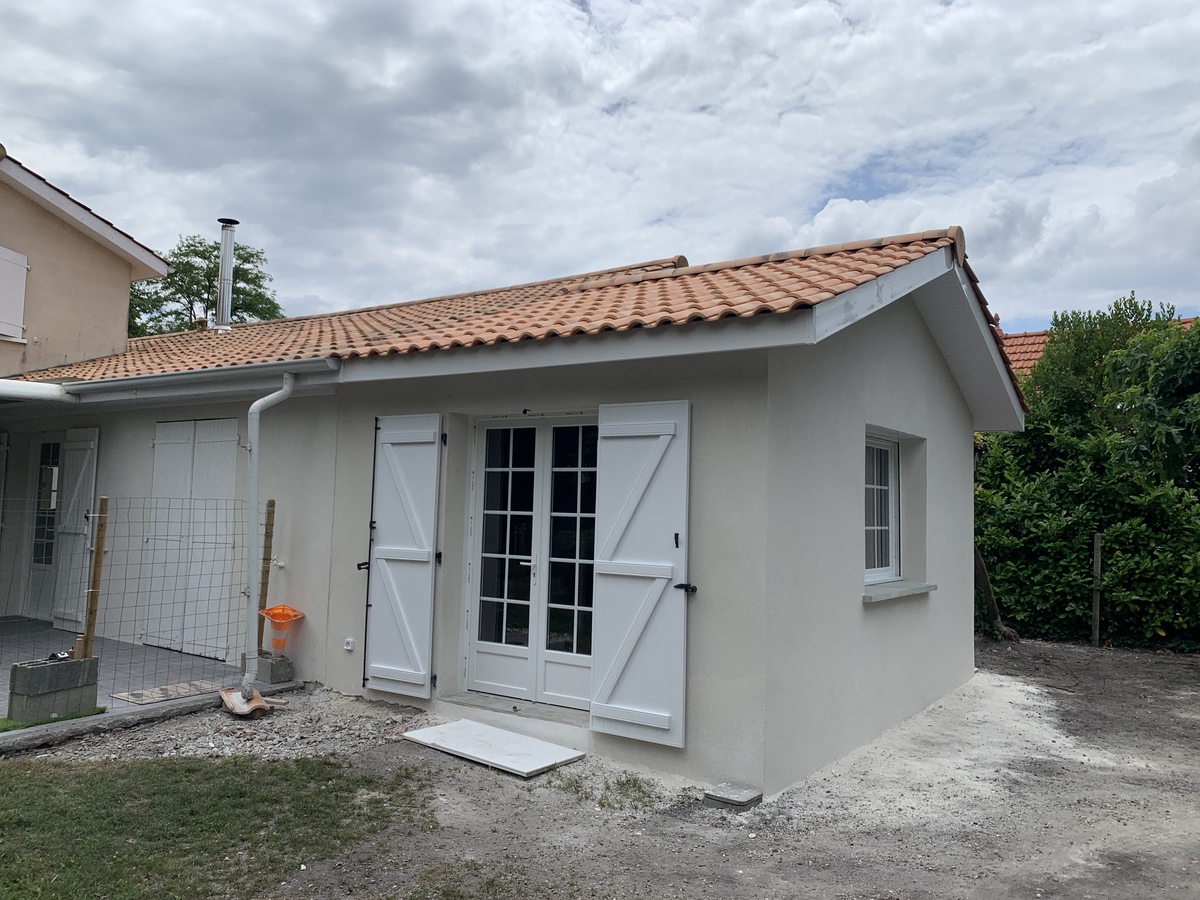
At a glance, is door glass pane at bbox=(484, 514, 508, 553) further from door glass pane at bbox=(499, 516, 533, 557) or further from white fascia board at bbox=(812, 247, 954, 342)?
white fascia board at bbox=(812, 247, 954, 342)

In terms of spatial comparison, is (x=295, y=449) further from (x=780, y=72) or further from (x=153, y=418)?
(x=780, y=72)

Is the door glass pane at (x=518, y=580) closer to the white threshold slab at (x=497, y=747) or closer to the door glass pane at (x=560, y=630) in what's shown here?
the door glass pane at (x=560, y=630)

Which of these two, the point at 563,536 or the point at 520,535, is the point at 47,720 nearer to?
the point at 520,535

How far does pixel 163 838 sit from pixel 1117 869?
4.44 metres

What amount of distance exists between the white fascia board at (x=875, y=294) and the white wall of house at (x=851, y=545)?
1.52ft

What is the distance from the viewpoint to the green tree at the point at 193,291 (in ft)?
102

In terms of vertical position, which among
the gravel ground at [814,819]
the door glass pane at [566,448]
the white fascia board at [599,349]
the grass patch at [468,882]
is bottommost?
the gravel ground at [814,819]

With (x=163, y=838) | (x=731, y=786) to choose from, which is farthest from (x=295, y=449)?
(x=731, y=786)

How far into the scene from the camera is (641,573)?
16.1ft

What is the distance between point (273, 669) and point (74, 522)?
13.6ft

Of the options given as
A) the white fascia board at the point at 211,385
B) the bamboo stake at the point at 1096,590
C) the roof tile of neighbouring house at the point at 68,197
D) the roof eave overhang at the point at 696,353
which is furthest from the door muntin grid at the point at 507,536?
the bamboo stake at the point at 1096,590

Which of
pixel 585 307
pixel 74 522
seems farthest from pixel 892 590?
pixel 74 522

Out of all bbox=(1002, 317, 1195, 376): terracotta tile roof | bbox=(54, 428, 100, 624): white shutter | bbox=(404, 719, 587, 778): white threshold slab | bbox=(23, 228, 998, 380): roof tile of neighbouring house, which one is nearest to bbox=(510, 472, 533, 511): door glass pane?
bbox=(23, 228, 998, 380): roof tile of neighbouring house

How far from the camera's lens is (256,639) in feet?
21.2
